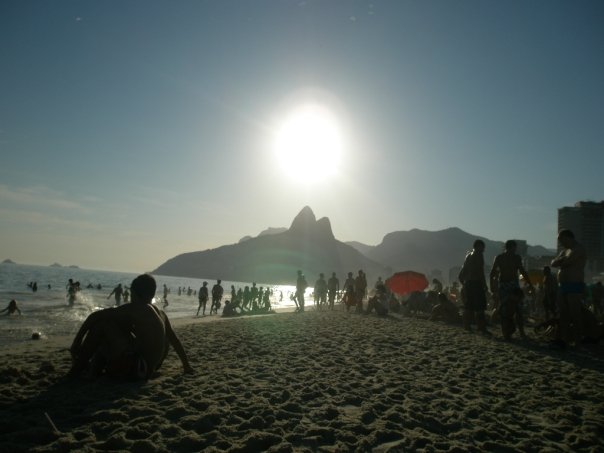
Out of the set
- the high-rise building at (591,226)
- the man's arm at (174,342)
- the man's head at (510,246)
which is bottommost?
the man's arm at (174,342)

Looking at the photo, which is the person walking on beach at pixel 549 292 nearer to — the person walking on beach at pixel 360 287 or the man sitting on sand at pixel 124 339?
the person walking on beach at pixel 360 287

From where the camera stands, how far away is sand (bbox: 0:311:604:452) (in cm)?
306

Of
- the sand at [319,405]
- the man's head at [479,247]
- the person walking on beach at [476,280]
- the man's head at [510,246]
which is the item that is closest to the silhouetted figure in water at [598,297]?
the person walking on beach at [476,280]

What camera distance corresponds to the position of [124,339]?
14.6 ft

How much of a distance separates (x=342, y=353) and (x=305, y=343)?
1.48 metres

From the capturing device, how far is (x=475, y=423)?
3562 mm

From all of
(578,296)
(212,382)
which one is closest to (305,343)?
(212,382)

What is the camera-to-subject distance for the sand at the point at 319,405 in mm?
3062

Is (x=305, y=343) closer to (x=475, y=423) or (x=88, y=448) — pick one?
(x=475, y=423)

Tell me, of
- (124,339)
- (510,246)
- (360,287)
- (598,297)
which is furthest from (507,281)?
(598,297)

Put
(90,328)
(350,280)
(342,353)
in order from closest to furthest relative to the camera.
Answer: (90,328)
(342,353)
(350,280)

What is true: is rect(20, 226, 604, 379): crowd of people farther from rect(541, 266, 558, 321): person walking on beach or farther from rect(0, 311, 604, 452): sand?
rect(0, 311, 604, 452): sand

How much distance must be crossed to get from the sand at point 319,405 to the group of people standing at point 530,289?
980 millimetres

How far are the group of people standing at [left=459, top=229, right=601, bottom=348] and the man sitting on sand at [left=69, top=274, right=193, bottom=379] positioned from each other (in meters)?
7.28
